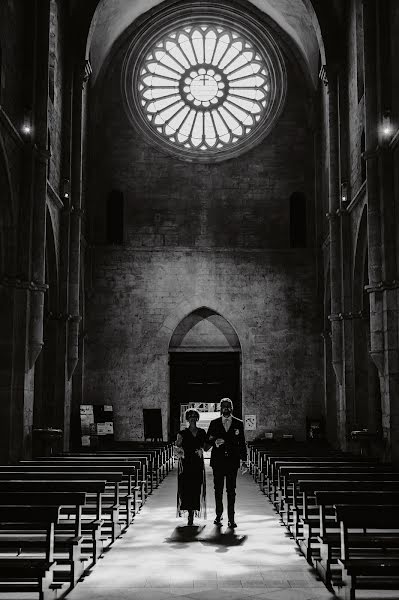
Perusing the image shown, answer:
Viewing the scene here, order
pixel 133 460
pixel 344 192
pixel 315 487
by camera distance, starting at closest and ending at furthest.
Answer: pixel 315 487 → pixel 133 460 → pixel 344 192

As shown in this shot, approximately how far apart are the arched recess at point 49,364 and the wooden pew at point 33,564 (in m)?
15.0

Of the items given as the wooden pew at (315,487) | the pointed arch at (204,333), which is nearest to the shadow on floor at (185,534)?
the wooden pew at (315,487)

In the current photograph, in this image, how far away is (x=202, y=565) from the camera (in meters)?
8.65

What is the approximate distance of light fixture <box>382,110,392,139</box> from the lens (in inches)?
687

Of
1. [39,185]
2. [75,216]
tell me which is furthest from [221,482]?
[75,216]

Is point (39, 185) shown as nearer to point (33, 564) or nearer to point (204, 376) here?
point (204, 376)

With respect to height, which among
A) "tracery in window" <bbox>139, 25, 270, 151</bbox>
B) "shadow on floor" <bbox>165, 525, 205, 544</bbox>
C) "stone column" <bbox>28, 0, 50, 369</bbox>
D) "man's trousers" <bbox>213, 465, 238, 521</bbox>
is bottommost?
"shadow on floor" <bbox>165, 525, 205, 544</bbox>

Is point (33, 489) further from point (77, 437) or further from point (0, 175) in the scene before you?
point (77, 437)

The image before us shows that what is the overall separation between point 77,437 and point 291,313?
8.68 m

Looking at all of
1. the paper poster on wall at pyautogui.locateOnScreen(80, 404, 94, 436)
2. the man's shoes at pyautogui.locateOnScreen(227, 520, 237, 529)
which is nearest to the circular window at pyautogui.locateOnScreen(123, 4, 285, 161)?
the paper poster on wall at pyautogui.locateOnScreen(80, 404, 94, 436)

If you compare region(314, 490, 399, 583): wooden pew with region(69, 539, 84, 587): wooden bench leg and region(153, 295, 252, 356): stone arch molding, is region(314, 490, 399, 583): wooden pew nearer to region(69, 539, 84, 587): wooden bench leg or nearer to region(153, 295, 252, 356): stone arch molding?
region(69, 539, 84, 587): wooden bench leg

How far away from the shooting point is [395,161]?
17.4 m

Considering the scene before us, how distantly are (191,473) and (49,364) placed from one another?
11745 millimetres

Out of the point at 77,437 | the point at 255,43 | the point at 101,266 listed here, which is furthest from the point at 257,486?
A: the point at 255,43
